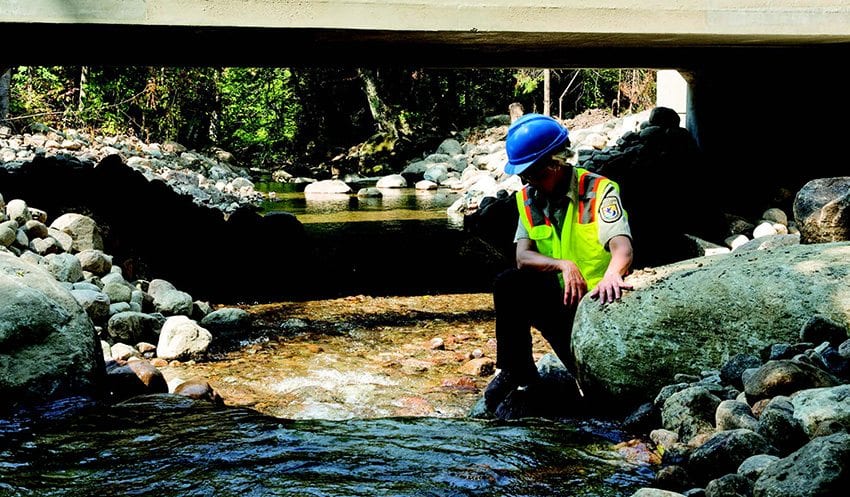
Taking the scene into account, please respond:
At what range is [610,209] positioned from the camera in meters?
4.39

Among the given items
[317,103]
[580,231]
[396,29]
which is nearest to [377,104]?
[317,103]

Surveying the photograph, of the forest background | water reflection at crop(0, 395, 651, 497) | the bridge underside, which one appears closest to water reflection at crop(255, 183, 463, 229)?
the forest background

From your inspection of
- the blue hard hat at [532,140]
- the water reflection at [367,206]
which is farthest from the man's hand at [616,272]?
the water reflection at [367,206]

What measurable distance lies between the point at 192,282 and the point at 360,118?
23.2 m

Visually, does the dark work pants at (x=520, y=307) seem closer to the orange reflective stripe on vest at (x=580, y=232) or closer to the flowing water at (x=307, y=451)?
the orange reflective stripe on vest at (x=580, y=232)

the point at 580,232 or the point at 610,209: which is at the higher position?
the point at 610,209

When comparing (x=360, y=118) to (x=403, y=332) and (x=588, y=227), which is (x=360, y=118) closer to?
(x=403, y=332)

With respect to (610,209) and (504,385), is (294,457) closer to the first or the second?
(504,385)

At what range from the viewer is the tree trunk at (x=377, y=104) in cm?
3083

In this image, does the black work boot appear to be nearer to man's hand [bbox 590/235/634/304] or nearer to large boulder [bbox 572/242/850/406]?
large boulder [bbox 572/242/850/406]

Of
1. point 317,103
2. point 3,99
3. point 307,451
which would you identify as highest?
point 317,103

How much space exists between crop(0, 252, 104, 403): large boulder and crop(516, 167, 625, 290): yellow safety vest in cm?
249

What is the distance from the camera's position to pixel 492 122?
106 feet

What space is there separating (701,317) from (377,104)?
27.5m
